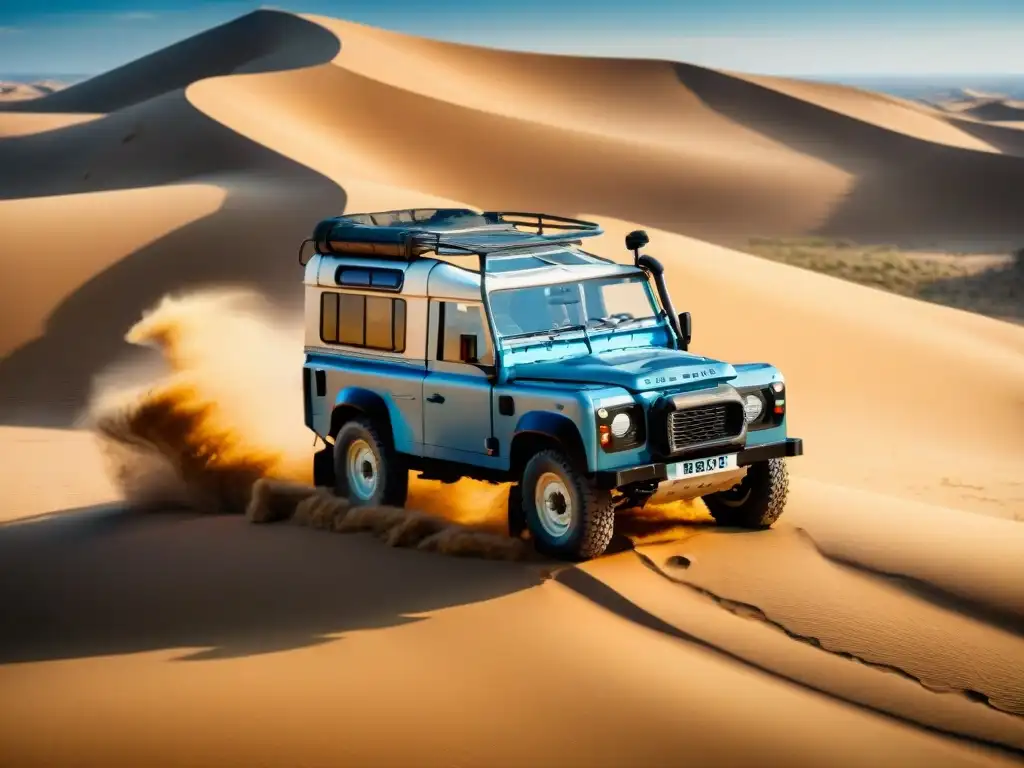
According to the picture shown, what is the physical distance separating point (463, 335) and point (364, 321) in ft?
4.82

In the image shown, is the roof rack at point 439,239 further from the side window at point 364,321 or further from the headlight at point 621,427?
the headlight at point 621,427

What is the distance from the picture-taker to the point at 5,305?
85.2ft

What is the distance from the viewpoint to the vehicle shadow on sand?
389 inches

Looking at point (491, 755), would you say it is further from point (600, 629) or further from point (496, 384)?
point (496, 384)

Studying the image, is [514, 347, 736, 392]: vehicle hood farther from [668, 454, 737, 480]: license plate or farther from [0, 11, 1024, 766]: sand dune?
[0, 11, 1024, 766]: sand dune

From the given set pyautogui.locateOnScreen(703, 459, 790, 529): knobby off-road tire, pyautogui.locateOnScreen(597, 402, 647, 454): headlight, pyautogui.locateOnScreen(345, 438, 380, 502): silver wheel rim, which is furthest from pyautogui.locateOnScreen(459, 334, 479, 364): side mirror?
pyautogui.locateOnScreen(703, 459, 790, 529): knobby off-road tire

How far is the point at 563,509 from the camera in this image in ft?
35.7

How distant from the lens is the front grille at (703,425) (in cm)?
1059

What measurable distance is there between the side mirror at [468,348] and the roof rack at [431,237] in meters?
0.59

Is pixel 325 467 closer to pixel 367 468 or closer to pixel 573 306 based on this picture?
pixel 367 468

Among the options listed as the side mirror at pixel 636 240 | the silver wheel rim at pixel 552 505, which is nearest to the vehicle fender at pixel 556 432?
the silver wheel rim at pixel 552 505

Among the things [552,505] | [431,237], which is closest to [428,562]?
[552,505]

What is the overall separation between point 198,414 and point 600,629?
6323mm

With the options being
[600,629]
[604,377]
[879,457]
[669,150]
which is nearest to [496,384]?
[604,377]
